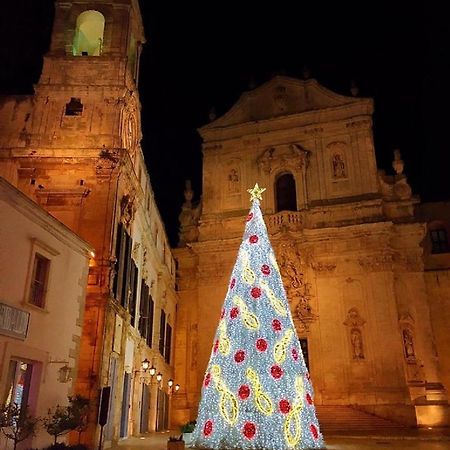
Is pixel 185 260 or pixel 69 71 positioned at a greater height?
pixel 69 71

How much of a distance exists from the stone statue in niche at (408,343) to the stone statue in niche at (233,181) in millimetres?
12147

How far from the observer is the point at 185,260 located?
2928 cm

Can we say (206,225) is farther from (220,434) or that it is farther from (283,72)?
(220,434)

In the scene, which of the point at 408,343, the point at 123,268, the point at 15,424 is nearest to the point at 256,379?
the point at 15,424

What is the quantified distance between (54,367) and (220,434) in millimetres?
4077

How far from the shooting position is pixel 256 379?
33.6 feet

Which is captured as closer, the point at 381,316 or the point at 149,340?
the point at 149,340

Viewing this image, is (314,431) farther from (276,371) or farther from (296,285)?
(296,285)

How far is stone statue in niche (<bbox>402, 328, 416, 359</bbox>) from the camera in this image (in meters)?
23.9

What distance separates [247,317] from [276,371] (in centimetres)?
133

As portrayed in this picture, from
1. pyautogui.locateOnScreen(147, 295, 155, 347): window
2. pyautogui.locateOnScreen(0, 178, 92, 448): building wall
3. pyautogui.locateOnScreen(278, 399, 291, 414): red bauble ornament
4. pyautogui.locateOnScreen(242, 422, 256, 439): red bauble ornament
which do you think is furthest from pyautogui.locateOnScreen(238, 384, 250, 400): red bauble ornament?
pyautogui.locateOnScreen(147, 295, 155, 347): window

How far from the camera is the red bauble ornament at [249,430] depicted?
9703 mm

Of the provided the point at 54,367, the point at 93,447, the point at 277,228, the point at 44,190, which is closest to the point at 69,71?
the point at 44,190

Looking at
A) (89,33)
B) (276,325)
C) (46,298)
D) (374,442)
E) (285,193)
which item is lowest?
(374,442)
